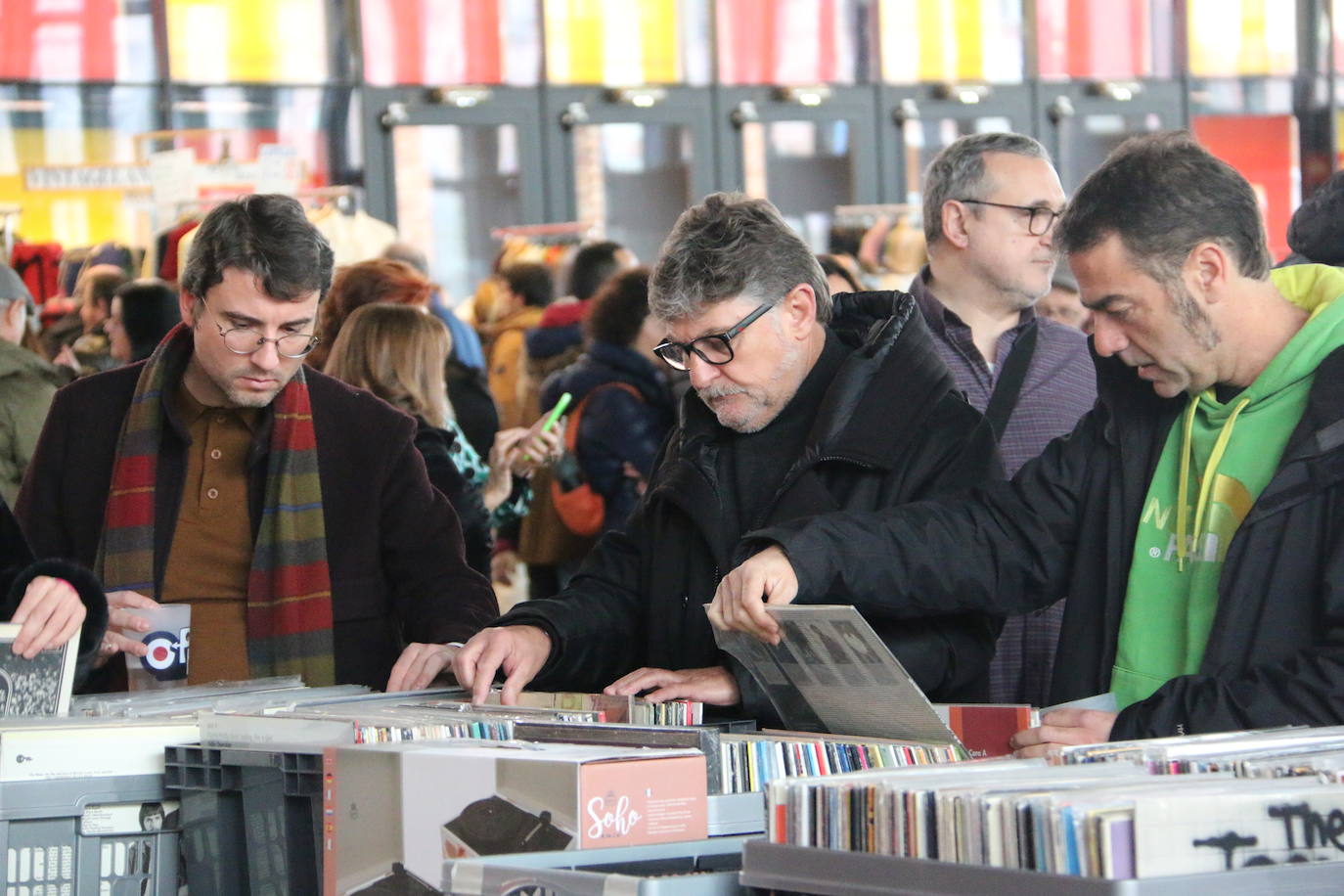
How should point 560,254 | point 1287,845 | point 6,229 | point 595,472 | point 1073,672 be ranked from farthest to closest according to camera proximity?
1. point 560,254
2. point 6,229
3. point 595,472
4. point 1073,672
5. point 1287,845

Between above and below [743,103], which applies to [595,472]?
below

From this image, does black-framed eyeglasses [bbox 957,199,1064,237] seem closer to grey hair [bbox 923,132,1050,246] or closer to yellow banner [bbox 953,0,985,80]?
grey hair [bbox 923,132,1050,246]

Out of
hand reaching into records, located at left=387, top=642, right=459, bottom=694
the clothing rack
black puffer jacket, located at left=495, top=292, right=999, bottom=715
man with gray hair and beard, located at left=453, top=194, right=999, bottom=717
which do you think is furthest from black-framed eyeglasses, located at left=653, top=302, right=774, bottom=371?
the clothing rack

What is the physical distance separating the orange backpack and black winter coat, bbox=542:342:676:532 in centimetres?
2

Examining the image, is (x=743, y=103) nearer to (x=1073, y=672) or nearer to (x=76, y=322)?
(x=76, y=322)

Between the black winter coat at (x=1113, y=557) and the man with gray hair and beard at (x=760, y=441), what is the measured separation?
0.12 metres

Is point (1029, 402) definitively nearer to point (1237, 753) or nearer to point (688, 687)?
point (688, 687)

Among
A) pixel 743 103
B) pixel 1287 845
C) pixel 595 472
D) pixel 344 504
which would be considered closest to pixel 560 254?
pixel 743 103

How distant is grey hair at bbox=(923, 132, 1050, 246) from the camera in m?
3.87

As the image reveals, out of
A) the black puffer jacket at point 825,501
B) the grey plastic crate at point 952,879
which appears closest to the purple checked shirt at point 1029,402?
the black puffer jacket at point 825,501

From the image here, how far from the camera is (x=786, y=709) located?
99.6 inches

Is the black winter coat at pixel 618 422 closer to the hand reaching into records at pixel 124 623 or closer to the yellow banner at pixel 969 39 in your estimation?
the hand reaching into records at pixel 124 623

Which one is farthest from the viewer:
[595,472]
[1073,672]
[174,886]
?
[595,472]

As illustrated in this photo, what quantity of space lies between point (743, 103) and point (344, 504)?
987cm
